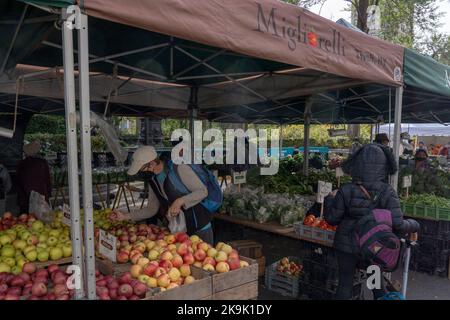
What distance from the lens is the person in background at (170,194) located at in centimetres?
321

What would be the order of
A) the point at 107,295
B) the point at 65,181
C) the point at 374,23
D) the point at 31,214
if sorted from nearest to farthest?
the point at 107,295
the point at 31,214
the point at 65,181
the point at 374,23

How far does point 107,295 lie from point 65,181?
6.78m

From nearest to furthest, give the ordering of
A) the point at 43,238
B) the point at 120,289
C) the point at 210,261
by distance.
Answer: the point at 120,289 → the point at 210,261 → the point at 43,238

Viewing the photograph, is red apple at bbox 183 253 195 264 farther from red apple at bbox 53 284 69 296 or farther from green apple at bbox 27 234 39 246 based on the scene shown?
green apple at bbox 27 234 39 246

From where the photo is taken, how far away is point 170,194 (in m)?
3.42

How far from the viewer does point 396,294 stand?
10.2 ft

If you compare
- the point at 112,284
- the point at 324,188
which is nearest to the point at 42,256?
the point at 112,284

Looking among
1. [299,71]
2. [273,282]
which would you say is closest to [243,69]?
[299,71]

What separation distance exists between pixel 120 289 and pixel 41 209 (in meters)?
1.83

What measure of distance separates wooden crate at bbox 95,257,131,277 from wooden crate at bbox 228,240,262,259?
218cm

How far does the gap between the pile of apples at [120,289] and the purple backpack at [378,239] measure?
6.54 feet

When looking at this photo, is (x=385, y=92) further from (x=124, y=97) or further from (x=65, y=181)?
(x=65, y=181)

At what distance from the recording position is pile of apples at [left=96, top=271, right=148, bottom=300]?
2.20 m

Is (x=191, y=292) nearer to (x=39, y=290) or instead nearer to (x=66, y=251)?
(x=39, y=290)
